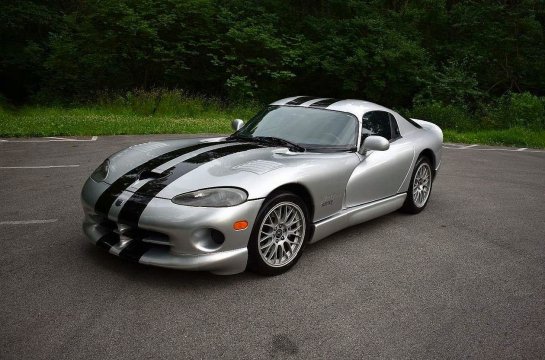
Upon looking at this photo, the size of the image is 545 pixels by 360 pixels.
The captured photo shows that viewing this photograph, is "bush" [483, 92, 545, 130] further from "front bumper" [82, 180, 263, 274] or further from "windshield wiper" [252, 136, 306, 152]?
"front bumper" [82, 180, 263, 274]

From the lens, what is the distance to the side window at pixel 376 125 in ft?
15.8

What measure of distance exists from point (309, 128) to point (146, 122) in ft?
29.3

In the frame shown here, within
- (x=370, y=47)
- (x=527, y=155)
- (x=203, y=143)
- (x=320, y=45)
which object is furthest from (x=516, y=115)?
(x=203, y=143)

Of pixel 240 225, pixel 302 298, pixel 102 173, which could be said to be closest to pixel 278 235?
pixel 240 225

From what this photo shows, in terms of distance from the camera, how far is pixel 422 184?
18.4ft

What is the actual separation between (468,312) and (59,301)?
8.85 ft

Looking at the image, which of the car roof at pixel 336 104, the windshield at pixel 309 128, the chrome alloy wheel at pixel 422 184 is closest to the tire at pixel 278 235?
the windshield at pixel 309 128

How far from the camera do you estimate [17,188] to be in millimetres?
5922

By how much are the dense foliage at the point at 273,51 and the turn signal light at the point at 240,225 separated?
54.3 ft

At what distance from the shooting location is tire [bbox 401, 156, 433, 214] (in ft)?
17.4

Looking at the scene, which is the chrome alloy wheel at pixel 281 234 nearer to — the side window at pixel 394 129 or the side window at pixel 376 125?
the side window at pixel 376 125

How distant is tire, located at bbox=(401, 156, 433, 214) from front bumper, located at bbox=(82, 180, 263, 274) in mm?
2441

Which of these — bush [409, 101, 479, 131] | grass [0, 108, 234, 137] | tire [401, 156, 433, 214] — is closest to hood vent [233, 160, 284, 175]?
tire [401, 156, 433, 214]

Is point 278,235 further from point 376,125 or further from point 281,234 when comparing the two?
point 376,125
